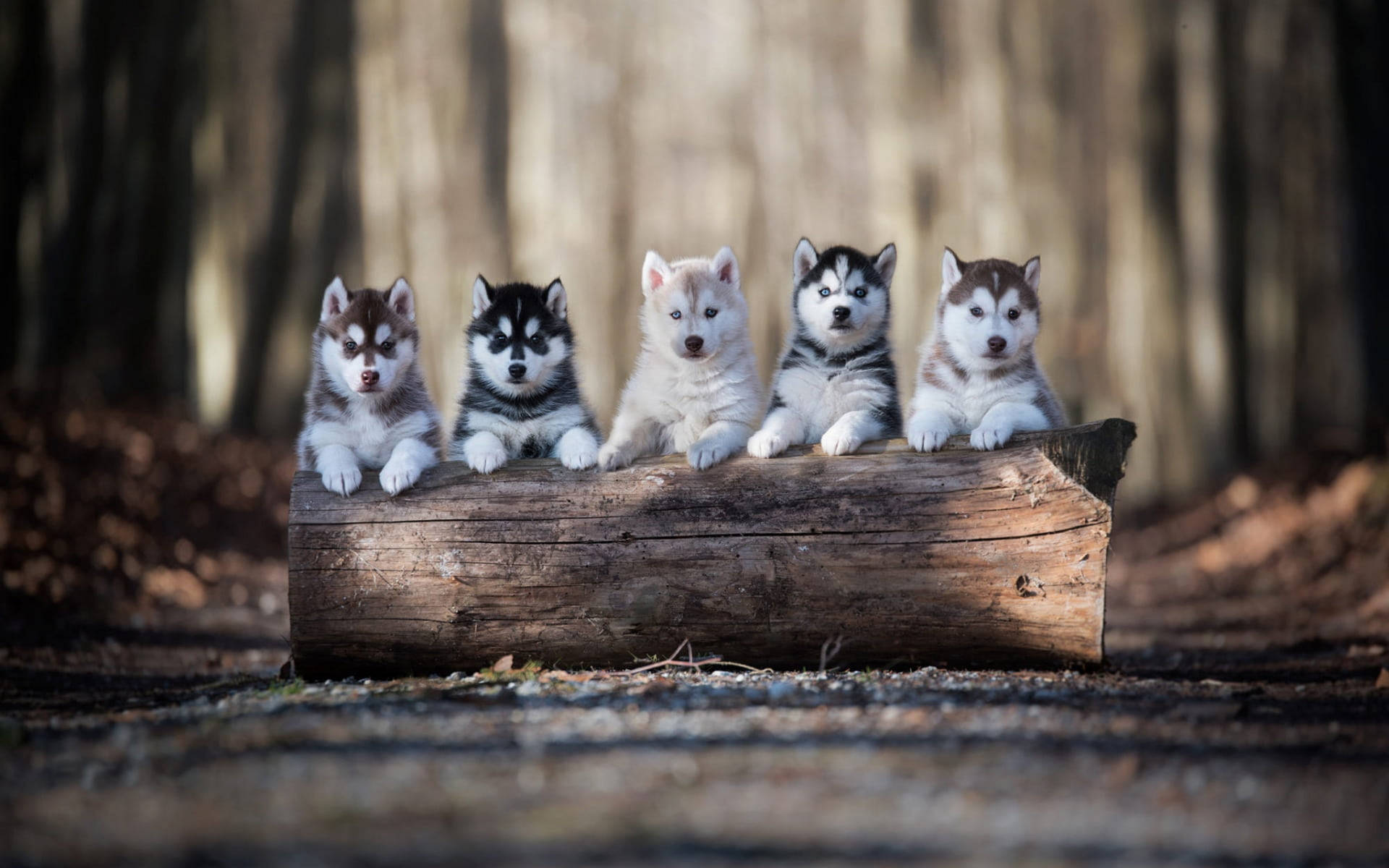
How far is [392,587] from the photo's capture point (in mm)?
4539

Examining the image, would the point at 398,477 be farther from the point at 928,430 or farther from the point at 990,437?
the point at 990,437

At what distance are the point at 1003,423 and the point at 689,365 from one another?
1474mm

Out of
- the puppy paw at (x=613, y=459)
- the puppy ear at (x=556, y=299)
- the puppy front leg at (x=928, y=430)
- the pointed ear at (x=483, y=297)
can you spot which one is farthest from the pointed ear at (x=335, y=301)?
the puppy front leg at (x=928, y=430)

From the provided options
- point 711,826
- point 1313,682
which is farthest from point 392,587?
point 1313,682

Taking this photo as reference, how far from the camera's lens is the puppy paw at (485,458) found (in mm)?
4617

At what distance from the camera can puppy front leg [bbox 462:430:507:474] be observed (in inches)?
182

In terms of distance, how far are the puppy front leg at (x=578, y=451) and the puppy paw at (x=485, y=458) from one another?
25cm

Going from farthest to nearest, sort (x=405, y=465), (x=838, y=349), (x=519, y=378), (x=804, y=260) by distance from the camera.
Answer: (x=804, y=260)
(x=838, y=349)
(x=519, y=378)
(x=405, y=465)

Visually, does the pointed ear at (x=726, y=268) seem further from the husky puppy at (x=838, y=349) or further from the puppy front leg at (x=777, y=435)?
the puppy front leg at (x=777, y=435)

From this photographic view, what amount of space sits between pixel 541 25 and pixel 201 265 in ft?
14.3

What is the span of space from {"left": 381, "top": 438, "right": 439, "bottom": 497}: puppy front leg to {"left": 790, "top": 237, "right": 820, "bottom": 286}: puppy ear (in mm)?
1866

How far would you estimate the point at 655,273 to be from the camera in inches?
216

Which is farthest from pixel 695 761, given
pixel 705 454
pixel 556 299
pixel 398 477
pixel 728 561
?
pixel 556 299

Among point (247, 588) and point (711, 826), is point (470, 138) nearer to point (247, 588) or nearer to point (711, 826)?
point (247, 588)
